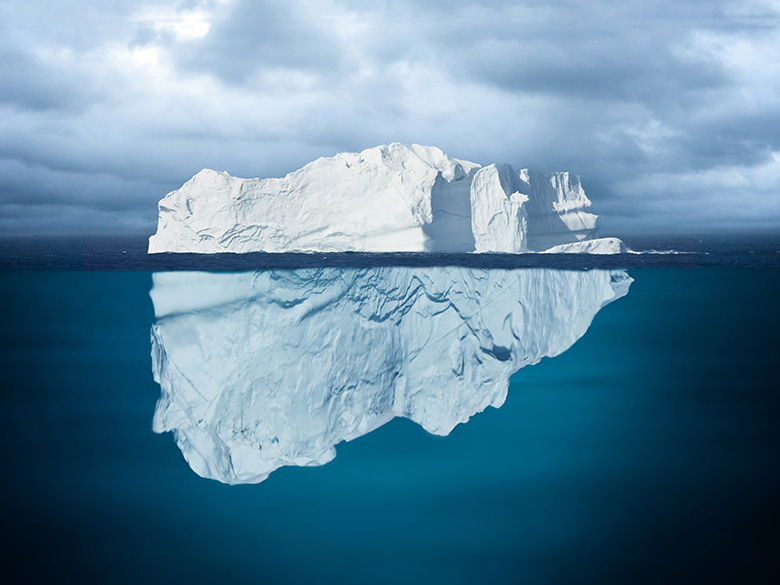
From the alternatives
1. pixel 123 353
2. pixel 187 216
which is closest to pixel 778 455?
pixel 123 353

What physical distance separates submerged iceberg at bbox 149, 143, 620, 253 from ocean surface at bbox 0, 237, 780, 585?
6.50 m

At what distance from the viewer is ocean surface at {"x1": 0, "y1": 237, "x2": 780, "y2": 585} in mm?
9148

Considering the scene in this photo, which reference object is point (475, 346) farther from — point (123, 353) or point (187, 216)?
point (187, 216)

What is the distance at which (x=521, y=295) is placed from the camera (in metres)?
9.01

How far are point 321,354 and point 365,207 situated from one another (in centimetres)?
838

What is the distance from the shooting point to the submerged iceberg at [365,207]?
16031 mm

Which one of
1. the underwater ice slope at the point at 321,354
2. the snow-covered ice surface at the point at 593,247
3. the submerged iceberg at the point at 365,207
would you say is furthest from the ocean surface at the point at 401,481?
the submerged iceberg at the point at 365,207

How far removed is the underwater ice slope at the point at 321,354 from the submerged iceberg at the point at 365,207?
23.6 ft

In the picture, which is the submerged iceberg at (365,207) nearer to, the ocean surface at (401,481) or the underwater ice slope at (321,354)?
the ocean surface at (401,481)

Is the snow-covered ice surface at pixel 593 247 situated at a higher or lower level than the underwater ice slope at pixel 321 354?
higher

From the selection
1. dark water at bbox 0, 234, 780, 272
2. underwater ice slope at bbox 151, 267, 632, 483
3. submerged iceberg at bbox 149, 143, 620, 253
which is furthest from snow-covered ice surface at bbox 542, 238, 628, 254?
underwater ice slope at bbox 151, 267, 632, 483

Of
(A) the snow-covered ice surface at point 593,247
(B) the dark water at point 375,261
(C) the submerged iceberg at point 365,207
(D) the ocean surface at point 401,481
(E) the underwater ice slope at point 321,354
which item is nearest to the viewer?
(E) the underwater ice slope at point 321,354

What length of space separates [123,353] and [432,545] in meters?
4.85

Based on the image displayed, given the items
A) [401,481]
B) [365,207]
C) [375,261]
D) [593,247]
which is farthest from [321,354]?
[593,247]
